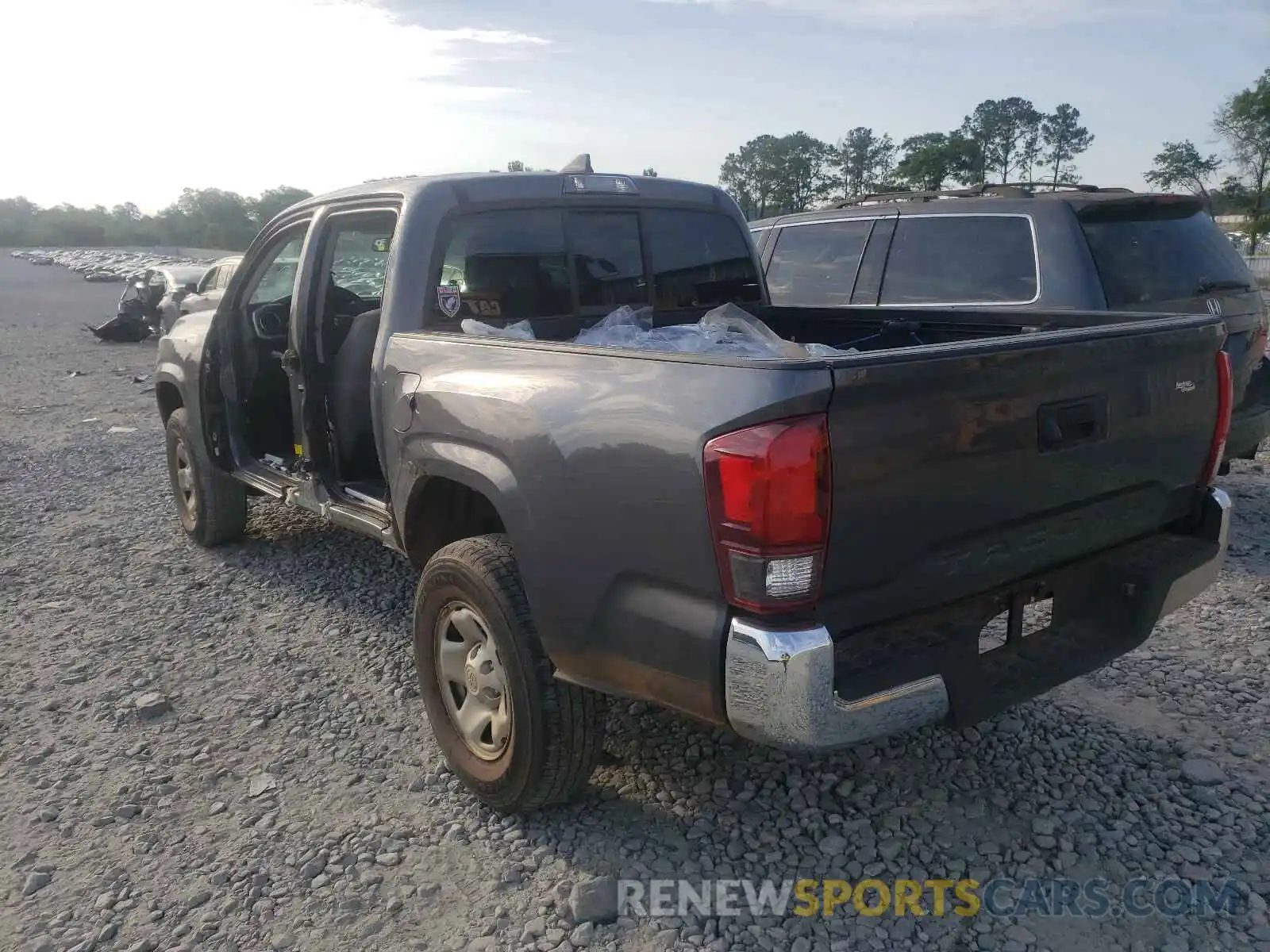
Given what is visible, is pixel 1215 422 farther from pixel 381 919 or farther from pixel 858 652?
pixel 381 919

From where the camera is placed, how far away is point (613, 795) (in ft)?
10.3

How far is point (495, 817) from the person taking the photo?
307 centimetres

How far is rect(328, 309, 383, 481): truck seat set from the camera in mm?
4168

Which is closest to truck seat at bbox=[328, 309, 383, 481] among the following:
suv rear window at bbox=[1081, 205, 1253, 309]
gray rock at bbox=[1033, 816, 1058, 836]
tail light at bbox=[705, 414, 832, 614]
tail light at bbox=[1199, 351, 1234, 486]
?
tail light at bbox=[705, 414, 832, 614]

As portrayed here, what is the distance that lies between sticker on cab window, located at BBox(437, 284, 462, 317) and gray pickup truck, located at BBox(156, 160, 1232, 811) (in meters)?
0.01

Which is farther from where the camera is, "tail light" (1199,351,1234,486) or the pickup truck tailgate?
"tail light" (1199,351,1234,486)

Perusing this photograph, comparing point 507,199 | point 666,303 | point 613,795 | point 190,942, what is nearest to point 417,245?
point 507,199

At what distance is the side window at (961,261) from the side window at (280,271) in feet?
10.7

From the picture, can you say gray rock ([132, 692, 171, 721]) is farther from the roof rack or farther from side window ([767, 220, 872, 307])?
the roof rack

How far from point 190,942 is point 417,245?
235 centimetres

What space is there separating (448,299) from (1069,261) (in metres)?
3.17

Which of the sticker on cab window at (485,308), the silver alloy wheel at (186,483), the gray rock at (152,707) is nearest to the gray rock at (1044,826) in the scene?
the sticker on cab window at (485,308)

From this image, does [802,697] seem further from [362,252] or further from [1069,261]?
[1069,261]

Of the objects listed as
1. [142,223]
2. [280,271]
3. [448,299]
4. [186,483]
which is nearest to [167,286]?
[186,483]
